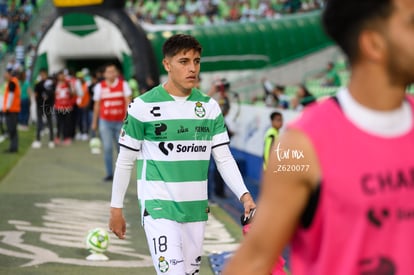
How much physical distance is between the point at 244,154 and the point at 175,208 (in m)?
14.1

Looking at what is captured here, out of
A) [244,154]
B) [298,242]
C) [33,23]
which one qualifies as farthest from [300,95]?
[33,23]

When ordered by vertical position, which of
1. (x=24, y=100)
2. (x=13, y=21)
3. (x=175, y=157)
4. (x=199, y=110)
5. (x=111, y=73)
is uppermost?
(x=199, y=110)

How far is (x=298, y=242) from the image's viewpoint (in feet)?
10.9

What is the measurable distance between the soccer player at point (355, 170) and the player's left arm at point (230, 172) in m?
3.19

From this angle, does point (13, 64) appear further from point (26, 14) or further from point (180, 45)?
point (180, 45)

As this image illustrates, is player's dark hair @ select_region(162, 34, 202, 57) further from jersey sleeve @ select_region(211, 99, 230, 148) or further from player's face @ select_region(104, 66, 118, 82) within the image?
player's face @ select_region(104, 66, 118, 82)

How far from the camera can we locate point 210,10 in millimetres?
42844

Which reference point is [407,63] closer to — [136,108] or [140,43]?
[136,108]

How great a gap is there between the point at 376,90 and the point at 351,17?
0.24 m

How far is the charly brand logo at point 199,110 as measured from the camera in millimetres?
6816

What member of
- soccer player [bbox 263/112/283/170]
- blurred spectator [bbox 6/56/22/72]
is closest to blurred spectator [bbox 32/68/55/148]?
soccer player [bbox 263/112/283/170]

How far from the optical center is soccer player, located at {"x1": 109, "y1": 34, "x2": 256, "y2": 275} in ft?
21.7

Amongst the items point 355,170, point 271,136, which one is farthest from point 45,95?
point 355,170

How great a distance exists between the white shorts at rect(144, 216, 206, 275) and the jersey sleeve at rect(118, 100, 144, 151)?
0.48 meters
